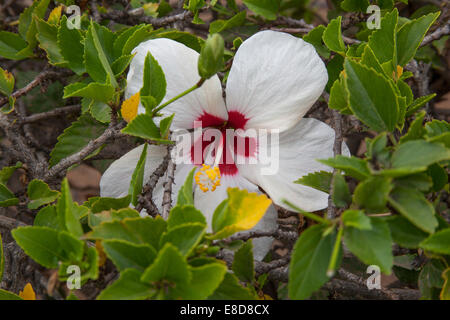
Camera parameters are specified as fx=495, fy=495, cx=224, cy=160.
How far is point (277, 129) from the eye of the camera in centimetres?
112

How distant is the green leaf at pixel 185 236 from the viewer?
0.75 metres

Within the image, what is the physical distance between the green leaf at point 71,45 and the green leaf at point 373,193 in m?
0.72

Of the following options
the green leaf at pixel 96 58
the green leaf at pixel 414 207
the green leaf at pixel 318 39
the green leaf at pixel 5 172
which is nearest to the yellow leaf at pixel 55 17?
the green leaf at pixel 96 58

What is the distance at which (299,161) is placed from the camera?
1117mm

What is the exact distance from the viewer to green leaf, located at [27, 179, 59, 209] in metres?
1.07

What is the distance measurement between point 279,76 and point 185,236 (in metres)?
0.47

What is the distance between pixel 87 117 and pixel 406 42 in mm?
816

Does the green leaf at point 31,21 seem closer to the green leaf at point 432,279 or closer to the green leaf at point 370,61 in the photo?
the green leaf at point 370,61

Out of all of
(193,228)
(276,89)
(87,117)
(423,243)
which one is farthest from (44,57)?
(423,243)

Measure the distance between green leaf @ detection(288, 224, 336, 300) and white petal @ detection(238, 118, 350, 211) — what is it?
0.30m

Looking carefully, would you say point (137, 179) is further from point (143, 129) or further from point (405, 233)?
point (405, 233)

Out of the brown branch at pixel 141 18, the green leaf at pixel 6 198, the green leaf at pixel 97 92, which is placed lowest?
the green leaf at pixel 6 198

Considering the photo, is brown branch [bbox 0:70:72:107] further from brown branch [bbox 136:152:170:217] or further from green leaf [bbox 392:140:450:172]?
green leaf [bbox 392:140:450:172]
